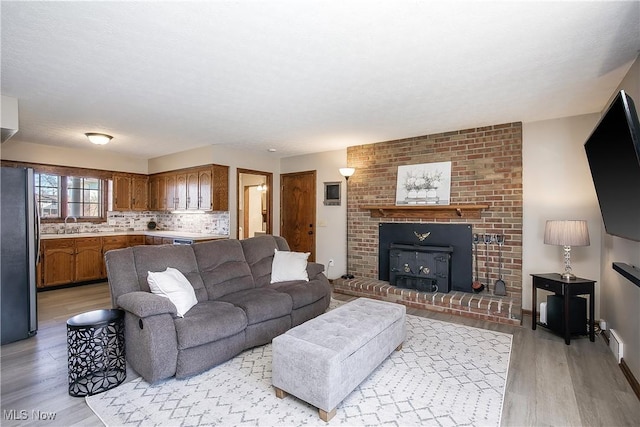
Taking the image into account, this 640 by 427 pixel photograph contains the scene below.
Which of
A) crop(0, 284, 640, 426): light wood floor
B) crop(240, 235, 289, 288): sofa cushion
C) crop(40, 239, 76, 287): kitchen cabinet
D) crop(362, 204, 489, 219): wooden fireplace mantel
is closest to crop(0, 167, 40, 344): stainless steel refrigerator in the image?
crop(0, 284, 640, 426): light wood floor

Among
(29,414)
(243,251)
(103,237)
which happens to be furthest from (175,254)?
(103,237)

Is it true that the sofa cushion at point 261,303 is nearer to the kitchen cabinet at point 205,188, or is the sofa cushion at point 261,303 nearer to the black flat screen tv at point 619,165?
the kitchen cabinet at point 205,188

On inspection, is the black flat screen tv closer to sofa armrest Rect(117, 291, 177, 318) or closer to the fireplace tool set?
the fireplace tool set

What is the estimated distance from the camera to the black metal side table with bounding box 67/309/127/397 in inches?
88.7

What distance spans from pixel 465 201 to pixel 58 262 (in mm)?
6596

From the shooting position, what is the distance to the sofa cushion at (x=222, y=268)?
321cm

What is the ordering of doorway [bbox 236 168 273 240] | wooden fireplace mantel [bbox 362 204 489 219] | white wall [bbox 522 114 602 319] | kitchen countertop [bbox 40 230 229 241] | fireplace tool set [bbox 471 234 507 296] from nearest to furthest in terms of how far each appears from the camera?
white wall [bbox 522 114 602 319], fireplace tool set [bbox 471 234 507 296], wooden fireplace mantel [bbox 362 204 489 219], kitchen countertop [bbox 40 230 229 241], doorway [bbox 236 168 273 240]

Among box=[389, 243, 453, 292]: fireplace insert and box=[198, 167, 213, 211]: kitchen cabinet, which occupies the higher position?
box=[198, 167, 213, 211]: kitchen cabinet

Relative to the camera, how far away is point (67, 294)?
16.5 feet

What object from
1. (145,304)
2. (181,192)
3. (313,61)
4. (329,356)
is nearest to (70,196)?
(181,192)

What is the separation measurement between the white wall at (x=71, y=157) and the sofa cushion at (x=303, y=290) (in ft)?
15.2

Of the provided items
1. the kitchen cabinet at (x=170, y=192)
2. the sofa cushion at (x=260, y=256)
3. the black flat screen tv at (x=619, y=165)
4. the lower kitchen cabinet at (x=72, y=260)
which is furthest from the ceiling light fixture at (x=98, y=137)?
the black flat screen tv at (x=619, y=165)

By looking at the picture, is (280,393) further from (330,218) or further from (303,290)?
(330,218)

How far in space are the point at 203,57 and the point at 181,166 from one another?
13.3 feet
